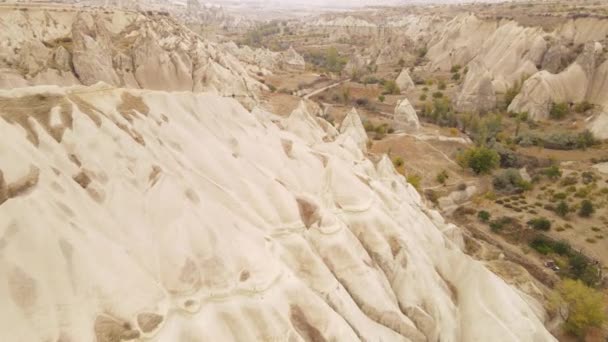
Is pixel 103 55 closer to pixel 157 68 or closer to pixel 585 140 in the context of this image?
pixel 157 68

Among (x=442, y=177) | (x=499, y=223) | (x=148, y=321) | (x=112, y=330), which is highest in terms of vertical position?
(x=112, y=330)

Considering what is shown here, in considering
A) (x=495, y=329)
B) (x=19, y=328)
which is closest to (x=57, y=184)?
(x=19, y=328)

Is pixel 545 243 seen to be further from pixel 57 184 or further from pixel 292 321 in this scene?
pixel 57 184

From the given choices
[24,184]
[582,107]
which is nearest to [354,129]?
[24,184]

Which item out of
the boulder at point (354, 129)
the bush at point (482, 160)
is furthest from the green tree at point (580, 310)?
the boulder at point (354, 129)

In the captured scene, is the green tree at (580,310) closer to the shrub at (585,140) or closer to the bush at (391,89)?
the shrub at (585,140)

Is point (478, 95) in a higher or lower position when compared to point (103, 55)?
lower
